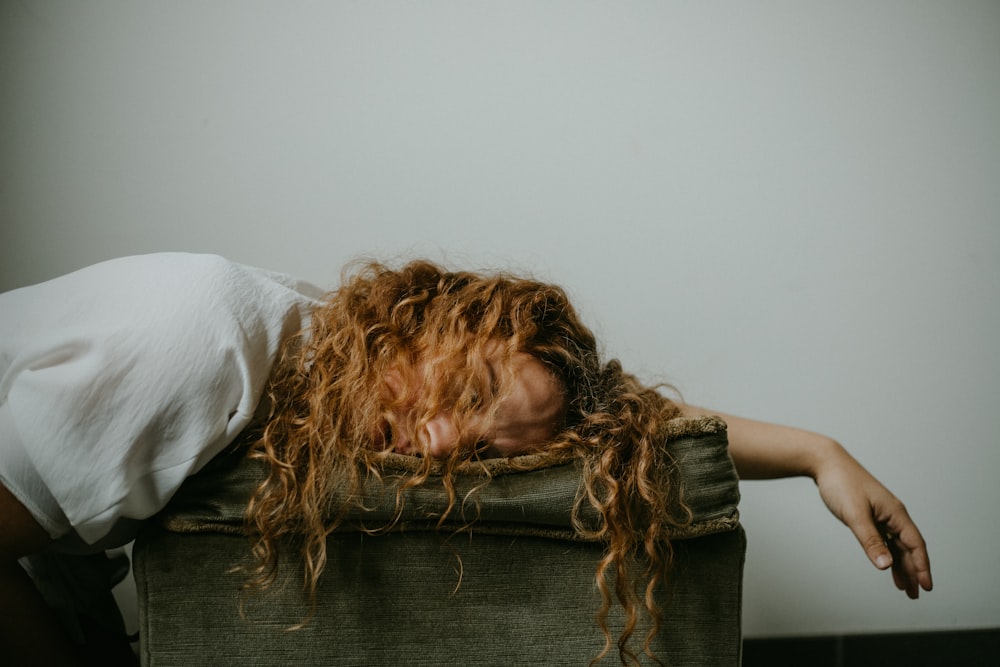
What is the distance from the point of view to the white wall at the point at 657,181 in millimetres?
1144

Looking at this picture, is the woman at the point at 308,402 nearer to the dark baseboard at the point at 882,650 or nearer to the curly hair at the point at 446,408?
the curly hair at the point at 446,408

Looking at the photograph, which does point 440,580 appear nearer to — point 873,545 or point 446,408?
point 446,408

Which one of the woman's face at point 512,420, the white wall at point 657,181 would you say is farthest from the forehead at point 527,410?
the white wall at point 657,181

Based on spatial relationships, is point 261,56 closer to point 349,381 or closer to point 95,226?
point 95,226

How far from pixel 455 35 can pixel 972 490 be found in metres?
1.33

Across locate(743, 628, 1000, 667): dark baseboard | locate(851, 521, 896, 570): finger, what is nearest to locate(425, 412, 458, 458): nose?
locate(851, 521, 896, 570): finger

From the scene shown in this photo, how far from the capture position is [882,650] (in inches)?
51.9

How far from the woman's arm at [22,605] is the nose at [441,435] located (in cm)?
37

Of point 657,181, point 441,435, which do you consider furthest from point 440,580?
point 657,181

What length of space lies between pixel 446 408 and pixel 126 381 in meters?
0.30

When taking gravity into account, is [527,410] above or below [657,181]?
below

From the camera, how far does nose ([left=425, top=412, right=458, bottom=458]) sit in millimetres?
687

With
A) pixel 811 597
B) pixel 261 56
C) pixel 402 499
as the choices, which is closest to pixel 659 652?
pixel 402 499

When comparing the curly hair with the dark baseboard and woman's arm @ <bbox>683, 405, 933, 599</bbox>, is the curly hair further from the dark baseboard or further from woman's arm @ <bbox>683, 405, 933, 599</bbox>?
A: the dark baseboard
